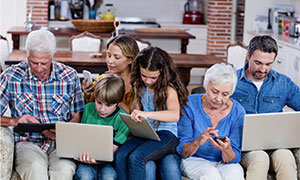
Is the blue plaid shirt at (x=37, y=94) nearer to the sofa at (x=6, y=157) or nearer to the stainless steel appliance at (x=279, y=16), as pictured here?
the sofa at (x=6, y=157)

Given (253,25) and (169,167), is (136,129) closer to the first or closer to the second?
(169,167)

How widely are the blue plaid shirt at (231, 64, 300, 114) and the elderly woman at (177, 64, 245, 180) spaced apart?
32 centimetres

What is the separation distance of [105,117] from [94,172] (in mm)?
336

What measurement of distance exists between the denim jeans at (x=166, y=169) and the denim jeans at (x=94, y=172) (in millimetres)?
209

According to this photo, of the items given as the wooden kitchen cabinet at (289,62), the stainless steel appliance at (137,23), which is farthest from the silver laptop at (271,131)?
the stainless steel appliance at (137,23)

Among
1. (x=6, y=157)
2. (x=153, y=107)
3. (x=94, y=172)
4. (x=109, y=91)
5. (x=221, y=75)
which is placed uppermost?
(x=221, y=75)

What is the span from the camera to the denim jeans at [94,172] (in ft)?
8.80

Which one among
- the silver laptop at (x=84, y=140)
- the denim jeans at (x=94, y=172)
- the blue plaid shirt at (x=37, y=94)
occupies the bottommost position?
the denim jeans at (x=94, y=172)

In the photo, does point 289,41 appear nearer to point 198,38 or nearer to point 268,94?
point 198,38

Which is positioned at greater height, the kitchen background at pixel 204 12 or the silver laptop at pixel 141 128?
the kitchen background at pixel 204 12

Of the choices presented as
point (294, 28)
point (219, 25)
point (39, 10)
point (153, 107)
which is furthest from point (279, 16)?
point (153, 107)

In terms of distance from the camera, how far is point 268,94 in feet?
10.5

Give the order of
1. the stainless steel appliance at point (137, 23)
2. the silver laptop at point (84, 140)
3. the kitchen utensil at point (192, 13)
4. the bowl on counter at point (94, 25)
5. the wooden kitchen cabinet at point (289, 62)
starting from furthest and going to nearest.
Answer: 1. the kitchen utensil at point (192, 13)
2. the stainless steel appliance at point (137, 23)
3. the bowl on counter at point (94, 25)
4. the wooden kitchen cabinet at point (289, 62)
5. the silver laptop at point (84, 140)

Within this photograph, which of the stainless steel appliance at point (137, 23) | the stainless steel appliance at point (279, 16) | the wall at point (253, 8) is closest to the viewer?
the stainless steel appliance at point (279, 16)
